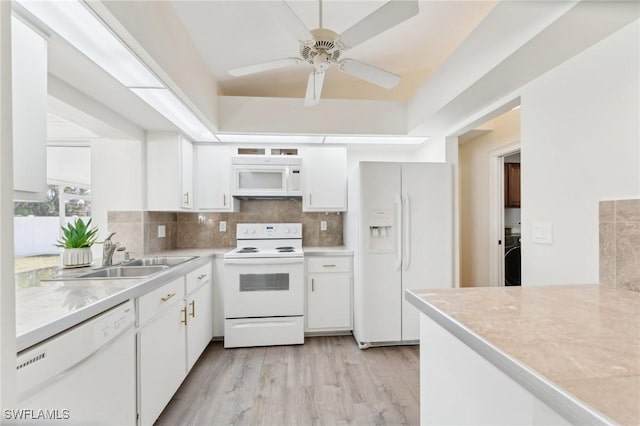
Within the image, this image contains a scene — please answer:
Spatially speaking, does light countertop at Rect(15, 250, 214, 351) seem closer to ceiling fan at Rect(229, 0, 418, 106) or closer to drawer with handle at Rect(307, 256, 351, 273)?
ceiling fan at Rect(229, 0, 418, 106)

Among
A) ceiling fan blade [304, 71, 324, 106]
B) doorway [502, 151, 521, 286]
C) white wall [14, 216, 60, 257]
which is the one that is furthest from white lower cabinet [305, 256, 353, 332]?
doorway [502, 151, 521, 286]

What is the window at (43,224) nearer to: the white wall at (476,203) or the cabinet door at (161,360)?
the cabinet door at (161,360)

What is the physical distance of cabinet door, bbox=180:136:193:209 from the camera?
113 inches

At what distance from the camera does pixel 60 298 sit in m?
1.24

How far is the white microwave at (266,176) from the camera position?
3209 millimetres

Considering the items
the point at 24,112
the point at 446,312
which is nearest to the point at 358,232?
the point at 446,312

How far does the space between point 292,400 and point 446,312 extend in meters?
1.54

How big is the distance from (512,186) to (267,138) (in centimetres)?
351

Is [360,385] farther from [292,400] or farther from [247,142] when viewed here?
[247,142]

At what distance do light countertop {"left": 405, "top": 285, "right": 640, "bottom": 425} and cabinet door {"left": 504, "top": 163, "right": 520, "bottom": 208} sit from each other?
3.28 meters

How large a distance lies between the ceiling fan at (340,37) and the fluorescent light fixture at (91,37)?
536 mm

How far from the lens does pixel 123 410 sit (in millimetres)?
1383

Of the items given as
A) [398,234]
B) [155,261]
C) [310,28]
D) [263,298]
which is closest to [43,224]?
[155,261]

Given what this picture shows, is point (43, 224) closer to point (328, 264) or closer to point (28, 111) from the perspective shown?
point (28, 111)
